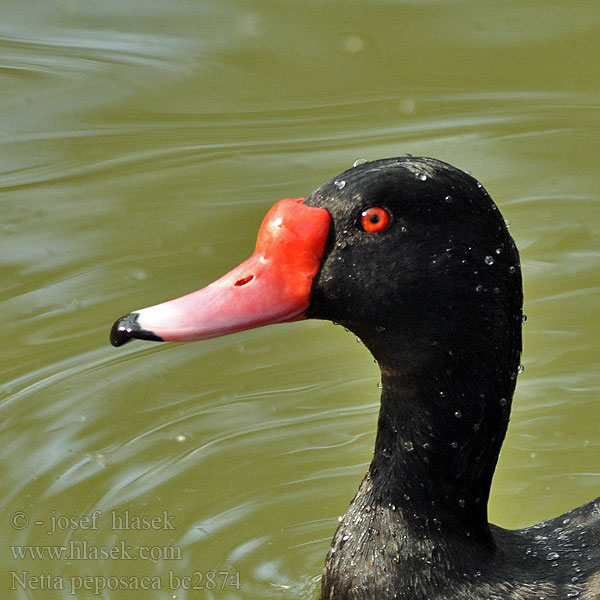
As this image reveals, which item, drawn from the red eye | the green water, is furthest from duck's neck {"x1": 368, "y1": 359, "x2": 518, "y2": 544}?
the green water

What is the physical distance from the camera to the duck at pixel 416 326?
13.6ft

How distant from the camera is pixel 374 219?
418 centimetres

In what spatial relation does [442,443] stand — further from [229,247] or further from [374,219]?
[229,247]

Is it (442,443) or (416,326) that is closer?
(416,326)

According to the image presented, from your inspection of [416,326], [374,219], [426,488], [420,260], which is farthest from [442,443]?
[374,219]

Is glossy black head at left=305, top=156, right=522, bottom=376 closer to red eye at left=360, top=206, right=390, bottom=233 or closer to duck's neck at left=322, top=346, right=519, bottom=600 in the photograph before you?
red eye at left=360, top=206, right=390, bottom=233

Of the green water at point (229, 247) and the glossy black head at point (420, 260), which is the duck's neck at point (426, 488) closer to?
the glossy black head at point (420, 260)

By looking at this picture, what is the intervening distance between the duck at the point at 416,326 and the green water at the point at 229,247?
33.0 inches

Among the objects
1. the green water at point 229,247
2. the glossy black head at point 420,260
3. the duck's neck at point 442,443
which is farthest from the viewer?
the green water at point 229,247

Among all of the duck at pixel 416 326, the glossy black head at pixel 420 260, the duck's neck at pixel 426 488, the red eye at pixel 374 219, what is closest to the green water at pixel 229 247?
the duck's neck at pixel 426 488

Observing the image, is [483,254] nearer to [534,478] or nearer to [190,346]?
[534,478]

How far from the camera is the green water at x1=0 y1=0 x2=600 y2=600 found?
18.0 feet

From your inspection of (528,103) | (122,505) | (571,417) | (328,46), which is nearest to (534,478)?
(571,417)

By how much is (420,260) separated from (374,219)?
0.63 feet
